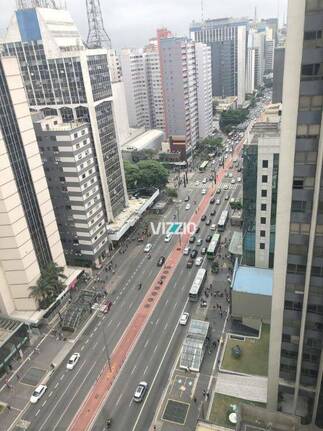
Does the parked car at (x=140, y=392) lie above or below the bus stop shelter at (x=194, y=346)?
below

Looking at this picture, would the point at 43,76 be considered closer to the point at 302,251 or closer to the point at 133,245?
the point at 133,245

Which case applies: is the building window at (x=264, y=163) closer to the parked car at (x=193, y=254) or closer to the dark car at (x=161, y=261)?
the parked car at (x=193, y=254)

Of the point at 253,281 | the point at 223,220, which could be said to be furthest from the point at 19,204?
the point at 223,220

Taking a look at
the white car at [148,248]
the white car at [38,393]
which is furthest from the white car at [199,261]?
the white car at [38,393]

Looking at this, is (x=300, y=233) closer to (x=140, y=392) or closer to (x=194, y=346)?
(x=194, y=346)

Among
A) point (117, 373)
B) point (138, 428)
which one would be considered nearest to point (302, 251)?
point (138, 428)

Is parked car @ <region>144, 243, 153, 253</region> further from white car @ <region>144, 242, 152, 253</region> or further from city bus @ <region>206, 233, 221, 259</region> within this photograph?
city bus @ <region>206, 233, 221, 259</region>

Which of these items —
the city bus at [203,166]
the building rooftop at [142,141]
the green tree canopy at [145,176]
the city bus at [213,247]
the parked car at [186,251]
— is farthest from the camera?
the building rooftop at [142,141]
